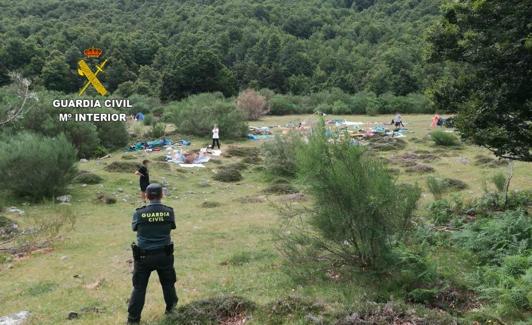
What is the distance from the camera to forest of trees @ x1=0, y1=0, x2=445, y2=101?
5944cm

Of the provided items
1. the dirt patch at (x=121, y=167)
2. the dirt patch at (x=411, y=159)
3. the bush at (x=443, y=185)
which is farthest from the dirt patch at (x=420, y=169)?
the dirt patch at (x=121, y=167)

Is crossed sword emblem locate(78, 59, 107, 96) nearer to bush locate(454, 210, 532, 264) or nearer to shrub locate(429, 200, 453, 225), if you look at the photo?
shrub locate(429, 200, 453, 225)

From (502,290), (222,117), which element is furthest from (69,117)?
(502,290)

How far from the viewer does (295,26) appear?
101 metres

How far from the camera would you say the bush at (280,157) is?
19.0 m

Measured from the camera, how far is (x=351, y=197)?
6.19 meters

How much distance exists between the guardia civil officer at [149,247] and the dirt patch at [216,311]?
41 cm

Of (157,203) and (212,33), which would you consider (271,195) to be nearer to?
(157,203)

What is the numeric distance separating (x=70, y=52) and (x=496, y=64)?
202 feet

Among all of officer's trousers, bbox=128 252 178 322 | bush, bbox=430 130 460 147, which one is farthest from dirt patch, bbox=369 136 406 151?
officer's trousers, bbox=128 252 178 322

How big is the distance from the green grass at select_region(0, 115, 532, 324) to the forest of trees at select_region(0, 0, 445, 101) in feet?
112

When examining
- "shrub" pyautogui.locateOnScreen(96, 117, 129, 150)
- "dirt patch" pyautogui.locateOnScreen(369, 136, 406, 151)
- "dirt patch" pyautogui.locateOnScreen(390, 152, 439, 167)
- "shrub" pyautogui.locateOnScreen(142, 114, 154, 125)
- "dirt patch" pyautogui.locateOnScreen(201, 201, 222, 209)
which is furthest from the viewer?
"shrub" pyautogui.locateOnScreen(142, 114, 154, 125)

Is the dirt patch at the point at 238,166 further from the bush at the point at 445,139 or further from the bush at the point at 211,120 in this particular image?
the bush at the point at 445,139

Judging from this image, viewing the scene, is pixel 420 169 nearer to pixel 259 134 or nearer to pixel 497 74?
pixel 497 74
